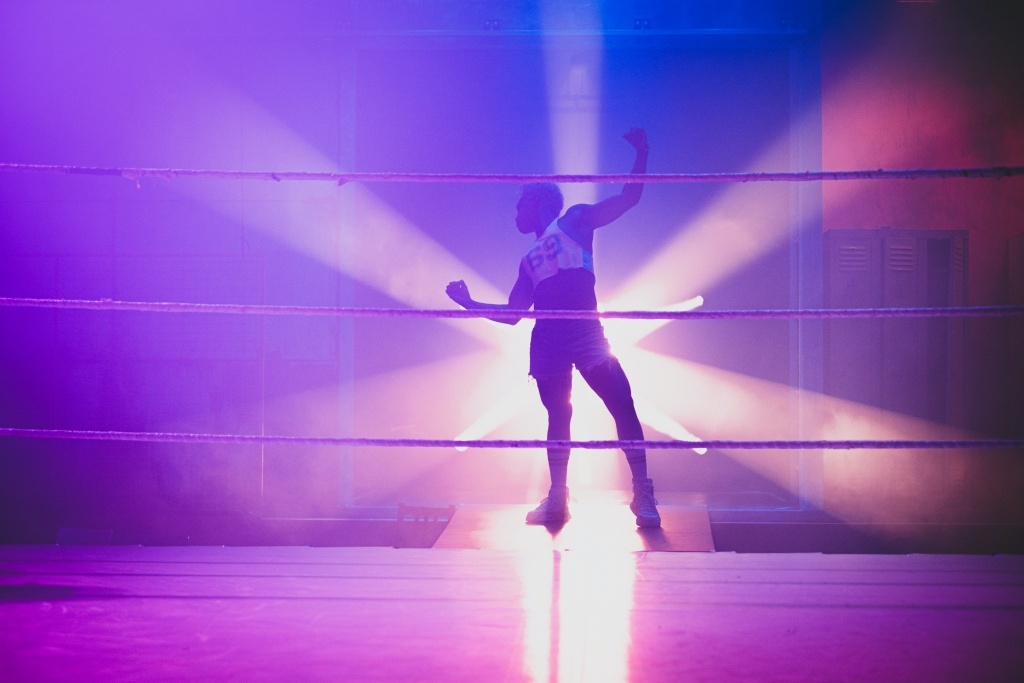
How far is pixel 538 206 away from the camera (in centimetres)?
296

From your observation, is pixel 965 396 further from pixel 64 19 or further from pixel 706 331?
pixel 64 19

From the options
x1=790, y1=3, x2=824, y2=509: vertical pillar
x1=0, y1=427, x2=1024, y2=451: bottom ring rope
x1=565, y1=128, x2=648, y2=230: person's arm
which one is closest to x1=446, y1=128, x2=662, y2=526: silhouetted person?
x1=565, y1=128, x2=648, y2=230: person's arm

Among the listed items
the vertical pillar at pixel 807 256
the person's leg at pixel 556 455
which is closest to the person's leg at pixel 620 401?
the person's leg at pixel 556 455

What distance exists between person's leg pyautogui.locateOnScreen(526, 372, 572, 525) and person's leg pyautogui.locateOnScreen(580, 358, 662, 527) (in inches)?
4.6

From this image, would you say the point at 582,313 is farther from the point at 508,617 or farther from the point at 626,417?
the point at 626,417

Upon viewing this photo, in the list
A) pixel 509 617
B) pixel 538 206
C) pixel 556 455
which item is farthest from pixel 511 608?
pixel 538 206

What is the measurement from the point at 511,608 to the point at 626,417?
4.00ft

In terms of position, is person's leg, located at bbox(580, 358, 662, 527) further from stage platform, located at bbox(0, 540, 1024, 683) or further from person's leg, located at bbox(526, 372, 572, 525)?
stage platform, located at bbox(0, 540, 1024, 683)

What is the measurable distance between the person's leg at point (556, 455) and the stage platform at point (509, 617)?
674 millimetres

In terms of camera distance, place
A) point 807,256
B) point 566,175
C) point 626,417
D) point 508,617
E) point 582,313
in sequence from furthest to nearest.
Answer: point 807,256
point 626,417
point 582,313
point 566,175
point 508,617

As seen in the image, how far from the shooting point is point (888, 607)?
59.5 inches

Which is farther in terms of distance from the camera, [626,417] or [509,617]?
[626,417]

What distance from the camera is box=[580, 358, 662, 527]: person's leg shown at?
2.62m

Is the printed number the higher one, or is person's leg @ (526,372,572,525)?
the printed number
